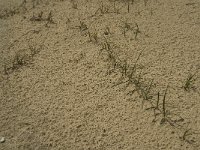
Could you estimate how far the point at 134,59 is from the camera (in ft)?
9.32

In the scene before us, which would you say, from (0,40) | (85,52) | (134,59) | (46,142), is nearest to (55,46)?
(85,52)

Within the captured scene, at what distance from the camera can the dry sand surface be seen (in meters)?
2.23

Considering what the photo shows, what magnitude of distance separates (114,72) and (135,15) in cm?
95

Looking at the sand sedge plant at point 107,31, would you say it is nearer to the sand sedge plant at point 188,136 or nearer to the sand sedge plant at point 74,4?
the sand sedge plant at point 74,4

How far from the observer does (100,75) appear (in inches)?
107

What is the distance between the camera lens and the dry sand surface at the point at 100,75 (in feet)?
7.32

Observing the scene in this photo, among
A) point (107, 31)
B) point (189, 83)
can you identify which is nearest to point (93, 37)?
point (107, 31)

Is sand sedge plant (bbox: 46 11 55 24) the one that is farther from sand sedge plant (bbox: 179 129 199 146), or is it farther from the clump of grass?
sand sedge plant (bbox: 179 129 199 146)

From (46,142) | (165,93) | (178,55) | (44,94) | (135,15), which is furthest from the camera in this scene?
(135,15)

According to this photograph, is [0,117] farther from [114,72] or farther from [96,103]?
[114,72]

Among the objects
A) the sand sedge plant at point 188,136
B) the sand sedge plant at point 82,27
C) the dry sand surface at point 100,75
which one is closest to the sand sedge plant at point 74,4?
the dry sand surface at point 100,75

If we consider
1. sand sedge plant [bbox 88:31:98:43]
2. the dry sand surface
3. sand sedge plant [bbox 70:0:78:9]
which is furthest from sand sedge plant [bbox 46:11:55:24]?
sand sedge plant [bbox 88:31:98:43]

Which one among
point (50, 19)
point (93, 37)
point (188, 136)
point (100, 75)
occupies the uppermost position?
point (50, 19)

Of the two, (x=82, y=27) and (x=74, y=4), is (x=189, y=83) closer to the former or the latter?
(x=82, y=27)
